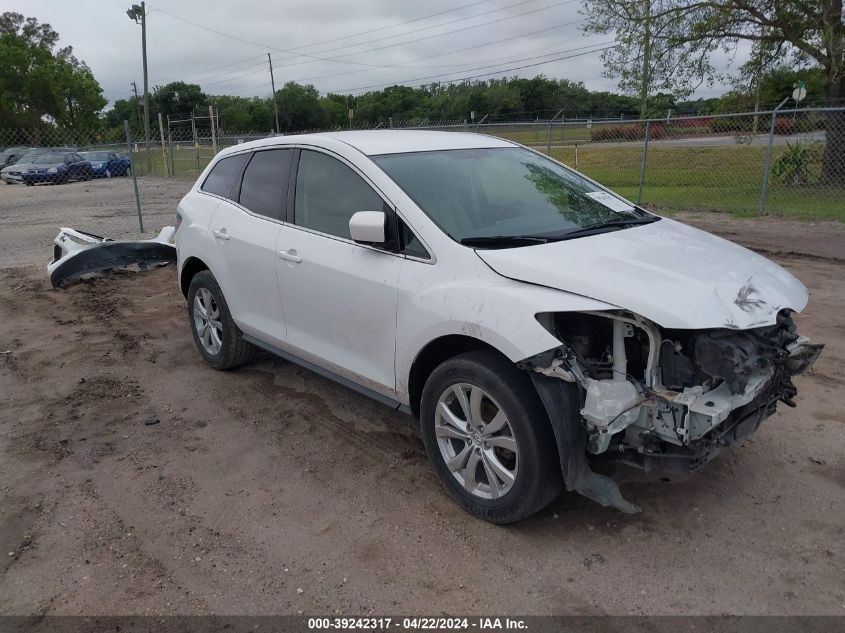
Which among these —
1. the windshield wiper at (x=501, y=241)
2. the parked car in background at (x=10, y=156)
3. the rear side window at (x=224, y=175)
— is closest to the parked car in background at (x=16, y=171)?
the parked car in background at (x=10, y=156)

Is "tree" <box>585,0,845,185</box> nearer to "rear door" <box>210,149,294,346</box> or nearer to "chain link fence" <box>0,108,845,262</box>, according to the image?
"chain link fence" <box>0,108,845,262</box>

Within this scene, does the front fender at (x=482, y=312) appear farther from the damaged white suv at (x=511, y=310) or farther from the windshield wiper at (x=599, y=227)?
the windshield wiper at (x=599, y=227)

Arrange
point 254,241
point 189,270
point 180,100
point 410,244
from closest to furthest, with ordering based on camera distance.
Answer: point 410,244 < point 254,241 < point 189,270 < point 180,100

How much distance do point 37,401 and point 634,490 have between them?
4257 mm

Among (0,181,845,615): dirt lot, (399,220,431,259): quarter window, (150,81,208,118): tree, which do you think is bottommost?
(0,181,845,615): dirt lot

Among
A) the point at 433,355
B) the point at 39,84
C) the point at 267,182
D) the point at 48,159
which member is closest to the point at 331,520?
the point at 433,355

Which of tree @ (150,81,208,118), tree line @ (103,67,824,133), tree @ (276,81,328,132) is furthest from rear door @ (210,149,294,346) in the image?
tree @ (150,81,208,118)

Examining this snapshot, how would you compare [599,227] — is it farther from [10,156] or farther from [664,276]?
[10,156]

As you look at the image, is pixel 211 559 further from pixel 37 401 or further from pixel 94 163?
pixel 94 163

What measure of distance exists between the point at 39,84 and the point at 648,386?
68414 mm

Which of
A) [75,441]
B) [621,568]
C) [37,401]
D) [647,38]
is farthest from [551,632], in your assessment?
[647,38]

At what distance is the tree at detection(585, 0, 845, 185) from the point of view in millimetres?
15680

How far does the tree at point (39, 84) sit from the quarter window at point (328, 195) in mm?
65142

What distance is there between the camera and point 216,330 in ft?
17.6
